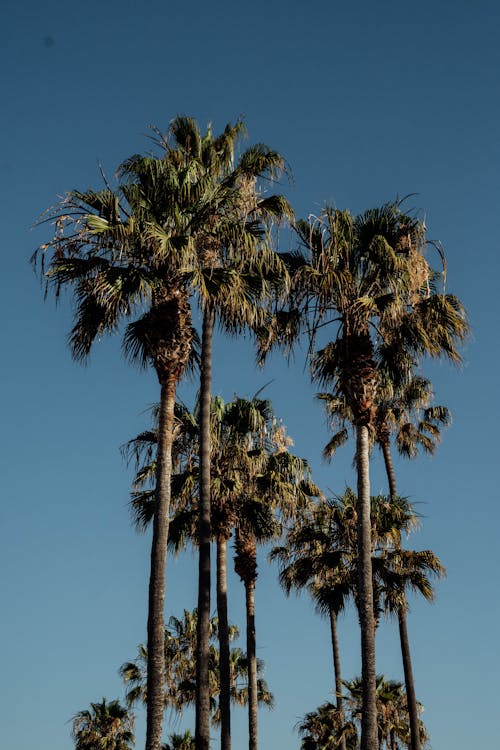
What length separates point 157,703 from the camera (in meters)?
16.7

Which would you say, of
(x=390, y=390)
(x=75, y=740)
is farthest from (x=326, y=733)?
(x=390, y=390)

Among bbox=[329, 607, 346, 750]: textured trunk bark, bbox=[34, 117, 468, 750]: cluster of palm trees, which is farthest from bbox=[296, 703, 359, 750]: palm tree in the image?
bbox=[34, 117, 468, 750]: cluster of palm trees

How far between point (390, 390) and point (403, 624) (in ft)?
34.4

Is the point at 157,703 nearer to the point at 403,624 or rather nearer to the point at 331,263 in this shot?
the point at 331,263

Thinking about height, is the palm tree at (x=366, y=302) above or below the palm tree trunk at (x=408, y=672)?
above

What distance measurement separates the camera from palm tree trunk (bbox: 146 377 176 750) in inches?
655

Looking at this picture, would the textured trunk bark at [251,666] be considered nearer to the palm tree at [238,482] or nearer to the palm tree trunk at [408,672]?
the palm tree at [238,482]

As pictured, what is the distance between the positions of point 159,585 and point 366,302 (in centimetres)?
783

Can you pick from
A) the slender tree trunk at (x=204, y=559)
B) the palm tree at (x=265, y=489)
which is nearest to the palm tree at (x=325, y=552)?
the palm tree at (x=265, y=489)

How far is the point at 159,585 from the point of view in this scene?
58.7 ft

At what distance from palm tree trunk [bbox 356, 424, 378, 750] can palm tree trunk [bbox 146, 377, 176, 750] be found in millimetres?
4605

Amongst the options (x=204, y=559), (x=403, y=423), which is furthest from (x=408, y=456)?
(x=204, y=559)

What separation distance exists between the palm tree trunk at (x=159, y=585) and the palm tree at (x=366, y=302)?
4319 mm

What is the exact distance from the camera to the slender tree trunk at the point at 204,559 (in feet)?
69.4
